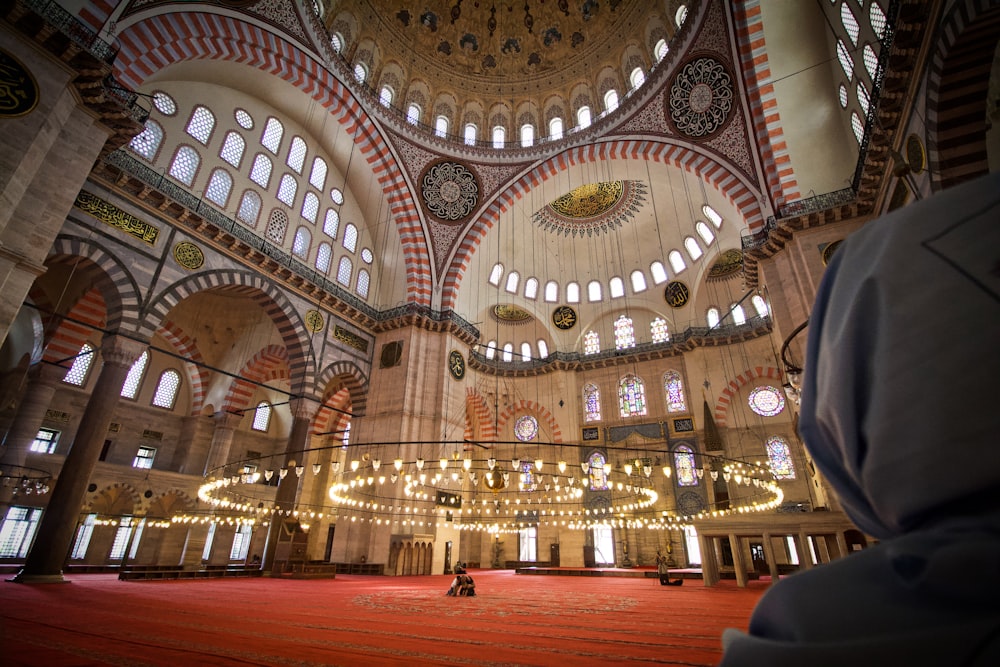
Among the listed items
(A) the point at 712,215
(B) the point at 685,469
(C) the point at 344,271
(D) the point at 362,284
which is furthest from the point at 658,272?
(C) the point at 344,271

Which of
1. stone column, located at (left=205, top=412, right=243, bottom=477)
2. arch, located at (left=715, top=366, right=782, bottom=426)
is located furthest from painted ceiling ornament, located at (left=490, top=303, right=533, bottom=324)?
stone column, located at (left=205, top=412, right=243, bottom=477)

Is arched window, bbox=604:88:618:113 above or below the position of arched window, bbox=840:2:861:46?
above

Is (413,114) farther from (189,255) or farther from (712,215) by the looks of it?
(712,215)

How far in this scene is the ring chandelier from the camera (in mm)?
11573

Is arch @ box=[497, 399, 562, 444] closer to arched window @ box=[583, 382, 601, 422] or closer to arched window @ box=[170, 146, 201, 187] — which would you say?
arched window @ box=[583, 382, 601, 422]

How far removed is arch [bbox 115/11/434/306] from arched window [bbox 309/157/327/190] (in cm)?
137

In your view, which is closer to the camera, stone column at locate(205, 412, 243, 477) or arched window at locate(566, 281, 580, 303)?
stone column at locate(205, 412, 243, 477)

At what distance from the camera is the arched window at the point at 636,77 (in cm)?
1545

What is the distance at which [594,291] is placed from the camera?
21047 mm

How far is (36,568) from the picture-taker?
24.1ft

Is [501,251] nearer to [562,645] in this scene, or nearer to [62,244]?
[62,244]

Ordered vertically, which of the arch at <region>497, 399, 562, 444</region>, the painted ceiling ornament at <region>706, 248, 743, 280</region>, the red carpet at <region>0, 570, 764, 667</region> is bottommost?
the red carpet at <region>0, 570, 764, 667</region>

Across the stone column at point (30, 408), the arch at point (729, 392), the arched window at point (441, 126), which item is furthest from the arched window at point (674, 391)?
the stone column at point (30, 408)

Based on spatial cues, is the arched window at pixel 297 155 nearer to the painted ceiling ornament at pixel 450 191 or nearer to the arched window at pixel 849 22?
the painted ceiling ornament at pixel 450 191
